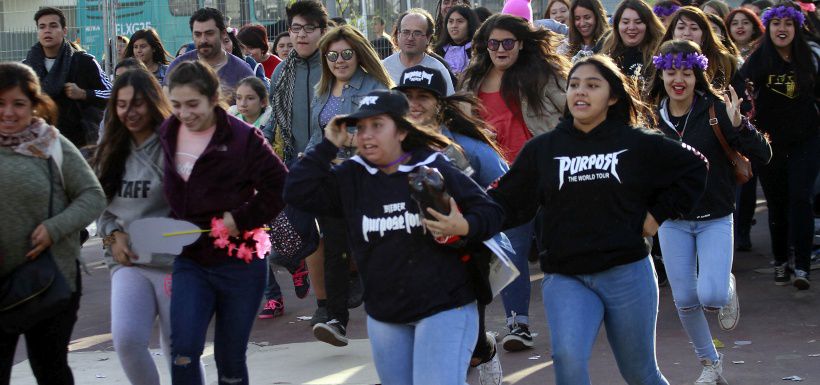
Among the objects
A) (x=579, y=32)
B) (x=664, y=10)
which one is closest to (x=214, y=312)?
(x=579, y=32)

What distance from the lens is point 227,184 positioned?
18.2 feet

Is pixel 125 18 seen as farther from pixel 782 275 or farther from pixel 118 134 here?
pixel 118 134

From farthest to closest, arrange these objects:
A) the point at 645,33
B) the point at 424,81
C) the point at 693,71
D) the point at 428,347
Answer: the point at 645,33 → the point at 693,71 → the point at 424,81 → the point at 428,347

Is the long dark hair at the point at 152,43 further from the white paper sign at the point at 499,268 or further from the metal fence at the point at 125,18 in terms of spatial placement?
the white paper sign at the point at 499,268

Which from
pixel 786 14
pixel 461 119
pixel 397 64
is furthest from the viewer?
pixel 397 64

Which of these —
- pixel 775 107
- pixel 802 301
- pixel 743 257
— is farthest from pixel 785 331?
pixel 743 257

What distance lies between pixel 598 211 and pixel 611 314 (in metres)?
0.47

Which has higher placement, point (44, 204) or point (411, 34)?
point (411, 34)

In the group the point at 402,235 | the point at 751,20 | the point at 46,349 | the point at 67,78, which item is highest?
the point at 751,20

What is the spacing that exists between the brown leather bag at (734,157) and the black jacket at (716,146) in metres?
0.02

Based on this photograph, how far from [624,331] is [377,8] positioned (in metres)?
10.9

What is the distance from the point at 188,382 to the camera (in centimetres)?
540

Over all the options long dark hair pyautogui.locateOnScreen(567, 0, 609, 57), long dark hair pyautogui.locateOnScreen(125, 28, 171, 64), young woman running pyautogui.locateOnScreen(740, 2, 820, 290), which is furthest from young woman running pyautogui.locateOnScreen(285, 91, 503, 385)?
long dark hair pyautogui.locateOnScreen(125, 28, 171, 64)

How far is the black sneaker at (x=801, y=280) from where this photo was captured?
29.8 ft
